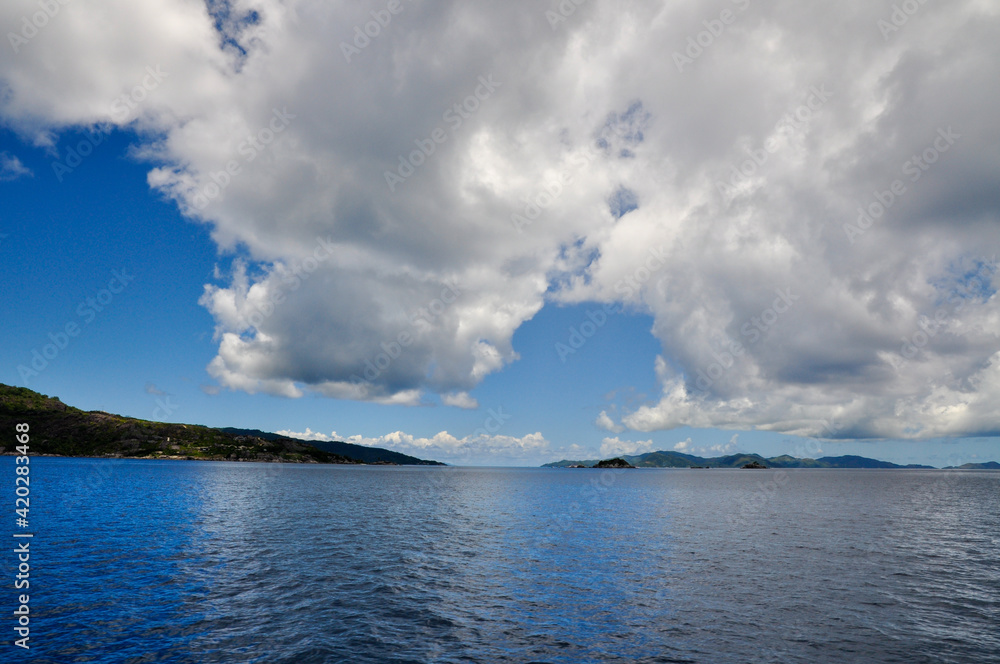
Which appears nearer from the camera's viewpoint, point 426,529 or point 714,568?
point 714,568

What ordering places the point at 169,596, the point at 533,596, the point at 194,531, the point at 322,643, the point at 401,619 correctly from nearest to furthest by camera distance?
the point at 322,643, the point at 401,619, the point at 169,596, the point at 533,596, the point at 194,531

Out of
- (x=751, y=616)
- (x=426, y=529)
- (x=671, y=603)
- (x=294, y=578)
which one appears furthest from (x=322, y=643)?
(x=426, y=529)

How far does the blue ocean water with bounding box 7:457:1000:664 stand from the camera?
26859mm

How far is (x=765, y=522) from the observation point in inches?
3233

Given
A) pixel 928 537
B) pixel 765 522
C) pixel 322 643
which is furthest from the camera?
pixel 765 522

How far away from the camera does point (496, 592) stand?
3791cm

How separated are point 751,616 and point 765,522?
59456mm

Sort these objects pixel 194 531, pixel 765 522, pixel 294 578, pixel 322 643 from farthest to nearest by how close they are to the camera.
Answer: pixel 765 522 → pixel 194 531 → pixel 294 578 → pixel 322 643

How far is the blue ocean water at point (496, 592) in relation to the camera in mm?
26859

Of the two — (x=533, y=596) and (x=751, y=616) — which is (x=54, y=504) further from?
(x=751, y=616)

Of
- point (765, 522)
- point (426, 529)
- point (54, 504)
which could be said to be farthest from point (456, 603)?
point (54, 504)

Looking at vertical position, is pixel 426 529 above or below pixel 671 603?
below

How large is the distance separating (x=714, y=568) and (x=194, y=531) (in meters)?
66.6

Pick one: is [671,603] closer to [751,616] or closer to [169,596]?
[751,616]
